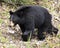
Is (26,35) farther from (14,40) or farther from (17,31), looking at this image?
(17,31)

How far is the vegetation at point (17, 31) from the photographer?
8.05 m

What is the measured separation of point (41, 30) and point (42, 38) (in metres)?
0.28

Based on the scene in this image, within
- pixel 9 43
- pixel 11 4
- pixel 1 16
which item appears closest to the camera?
pixel 9 43

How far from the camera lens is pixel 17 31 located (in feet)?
32.0

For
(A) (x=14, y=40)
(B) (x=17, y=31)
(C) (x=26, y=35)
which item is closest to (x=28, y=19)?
(C) (x=26, y=35)

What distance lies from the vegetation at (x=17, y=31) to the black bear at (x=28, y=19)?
0.34m

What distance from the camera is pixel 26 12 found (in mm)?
8977

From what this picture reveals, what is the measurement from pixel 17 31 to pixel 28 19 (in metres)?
1.03

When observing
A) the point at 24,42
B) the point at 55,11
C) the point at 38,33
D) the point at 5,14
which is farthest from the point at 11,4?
the point at 24,42

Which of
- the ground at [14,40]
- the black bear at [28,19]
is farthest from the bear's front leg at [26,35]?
the ground at [14,40]

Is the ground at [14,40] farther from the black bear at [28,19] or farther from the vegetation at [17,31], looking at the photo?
the black bear at [28,19]

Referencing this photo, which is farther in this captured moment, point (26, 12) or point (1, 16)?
point (1, 16)

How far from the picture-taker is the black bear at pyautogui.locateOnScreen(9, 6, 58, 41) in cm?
886

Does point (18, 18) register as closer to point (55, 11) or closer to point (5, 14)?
point (5, 14)
